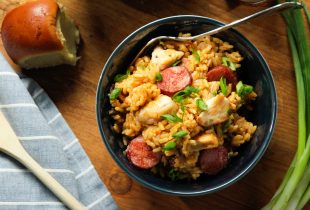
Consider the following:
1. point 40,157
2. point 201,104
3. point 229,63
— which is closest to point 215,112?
point 201,104

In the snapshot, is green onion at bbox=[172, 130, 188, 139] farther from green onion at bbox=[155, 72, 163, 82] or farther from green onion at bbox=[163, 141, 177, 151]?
green onion at bbox=[155, 72, 163, 82]

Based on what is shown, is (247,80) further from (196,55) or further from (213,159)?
(213,159)

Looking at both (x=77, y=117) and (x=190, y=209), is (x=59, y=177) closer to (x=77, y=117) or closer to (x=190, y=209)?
(x=77, y=117)

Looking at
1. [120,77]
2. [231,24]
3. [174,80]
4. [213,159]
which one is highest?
[231,24]

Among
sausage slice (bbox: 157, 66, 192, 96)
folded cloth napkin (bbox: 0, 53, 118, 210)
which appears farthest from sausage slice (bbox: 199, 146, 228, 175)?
folded cloth napkin (bbox: 0, 53, 118, 210)

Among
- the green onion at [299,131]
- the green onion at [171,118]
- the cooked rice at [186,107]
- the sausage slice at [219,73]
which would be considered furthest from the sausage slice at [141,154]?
the green onion at [299,131]
